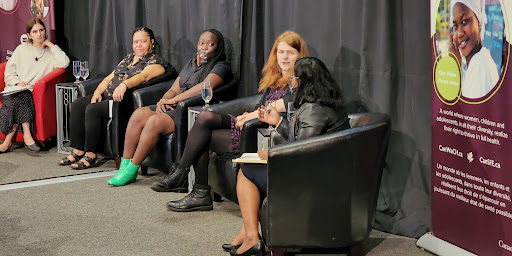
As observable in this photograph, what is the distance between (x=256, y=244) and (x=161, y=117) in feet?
6.11

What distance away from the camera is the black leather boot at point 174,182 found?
5461 millimetres

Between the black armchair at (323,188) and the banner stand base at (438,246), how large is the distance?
0.43 m

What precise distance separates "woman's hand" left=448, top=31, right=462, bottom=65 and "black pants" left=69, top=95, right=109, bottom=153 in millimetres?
3307

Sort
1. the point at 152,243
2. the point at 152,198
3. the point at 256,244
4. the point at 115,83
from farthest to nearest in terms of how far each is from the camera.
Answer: the point at 115,83 → the point at 152,198 → the point at 152,243 → the point at 256,244

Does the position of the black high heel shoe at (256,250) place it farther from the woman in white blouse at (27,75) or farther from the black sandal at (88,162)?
the woman in white blouse at (27,75)

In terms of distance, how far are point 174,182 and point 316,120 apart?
5.86 feet

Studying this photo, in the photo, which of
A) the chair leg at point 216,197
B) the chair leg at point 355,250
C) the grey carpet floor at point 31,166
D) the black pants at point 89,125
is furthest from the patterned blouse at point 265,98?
the grey carpet floor at point 31,166

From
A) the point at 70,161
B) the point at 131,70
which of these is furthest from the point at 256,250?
the point at 70,161

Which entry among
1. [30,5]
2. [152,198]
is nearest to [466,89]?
[152,198]

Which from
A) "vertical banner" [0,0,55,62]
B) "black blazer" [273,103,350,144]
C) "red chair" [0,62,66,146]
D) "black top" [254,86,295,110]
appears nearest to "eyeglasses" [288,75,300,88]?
"black blazer" [273,103,350,144]

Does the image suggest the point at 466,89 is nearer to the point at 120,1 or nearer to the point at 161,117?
the point at 161,117

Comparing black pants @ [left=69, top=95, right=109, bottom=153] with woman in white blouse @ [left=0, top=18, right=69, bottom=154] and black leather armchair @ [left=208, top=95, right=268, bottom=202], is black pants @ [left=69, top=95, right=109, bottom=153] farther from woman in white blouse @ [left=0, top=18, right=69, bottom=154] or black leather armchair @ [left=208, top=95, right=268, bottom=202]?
black leather armchair @ [left=208, top=95, right=268, bottom=202]

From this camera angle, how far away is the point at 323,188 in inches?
156

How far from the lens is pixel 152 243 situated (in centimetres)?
450
